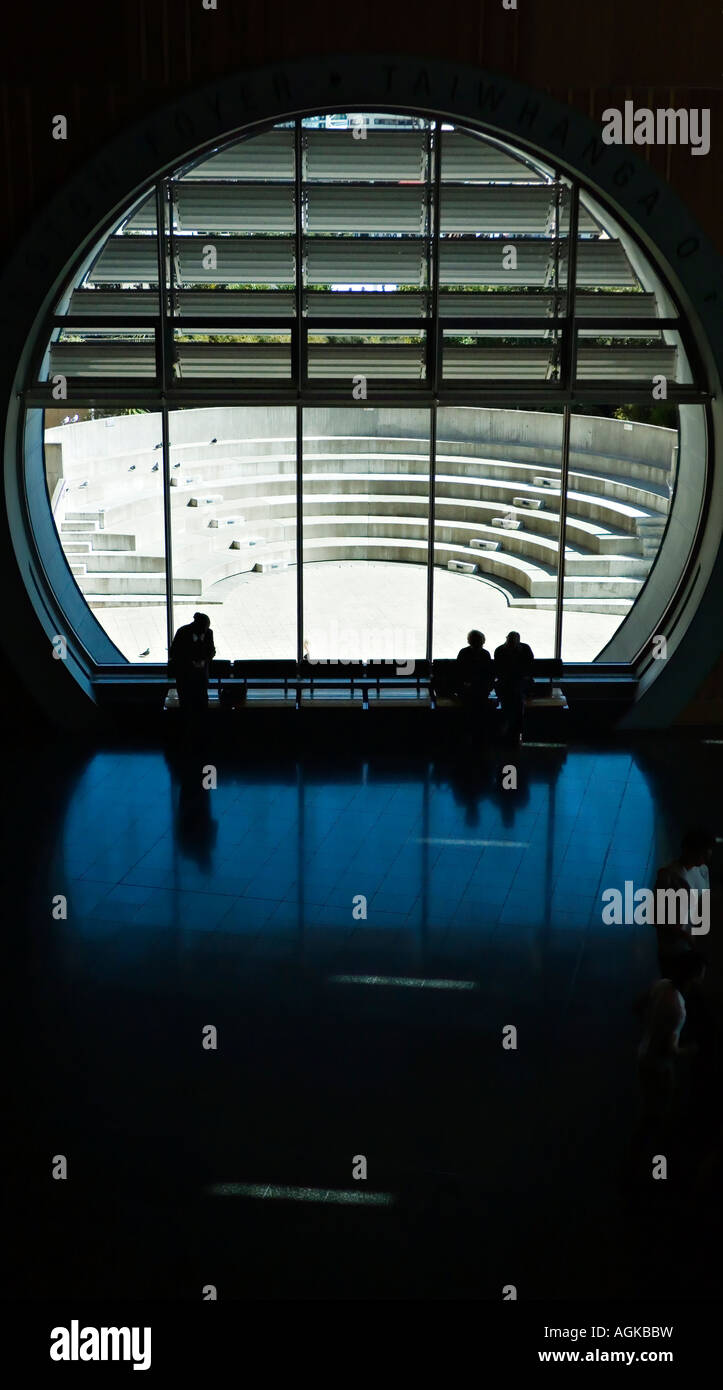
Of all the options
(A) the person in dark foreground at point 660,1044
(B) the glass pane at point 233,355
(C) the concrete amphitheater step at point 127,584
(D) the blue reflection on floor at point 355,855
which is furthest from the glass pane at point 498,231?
(A) the person in dark foreground at point 660,1044

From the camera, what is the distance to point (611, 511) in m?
12.5

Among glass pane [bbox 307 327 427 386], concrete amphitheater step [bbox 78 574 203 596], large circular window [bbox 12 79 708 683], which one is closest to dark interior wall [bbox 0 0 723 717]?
large circular window [bbox 12 79 708 683]

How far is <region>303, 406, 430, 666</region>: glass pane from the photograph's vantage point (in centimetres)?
1212

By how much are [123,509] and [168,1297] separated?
7864 mm

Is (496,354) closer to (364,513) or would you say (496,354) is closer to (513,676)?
(364,513)

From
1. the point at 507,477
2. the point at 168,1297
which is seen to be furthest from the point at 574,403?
the point at 168,1297

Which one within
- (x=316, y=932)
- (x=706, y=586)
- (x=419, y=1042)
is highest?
(x=706, y=586)

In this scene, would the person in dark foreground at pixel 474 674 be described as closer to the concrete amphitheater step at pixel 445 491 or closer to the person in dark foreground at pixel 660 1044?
the concrete amphitheater step at pixel 445 491

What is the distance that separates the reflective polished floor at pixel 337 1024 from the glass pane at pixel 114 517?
1.35 metres

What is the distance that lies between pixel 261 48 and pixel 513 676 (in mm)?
5114

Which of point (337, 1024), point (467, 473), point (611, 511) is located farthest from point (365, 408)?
point (337, 1024)

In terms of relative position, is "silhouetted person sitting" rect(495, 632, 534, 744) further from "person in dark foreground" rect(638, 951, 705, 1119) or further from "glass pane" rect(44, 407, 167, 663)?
"person in dark foreground" rect(638, 951, 705, 1119)

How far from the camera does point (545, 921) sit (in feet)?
29.1

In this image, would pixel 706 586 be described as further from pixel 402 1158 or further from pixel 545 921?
pixel 402 1158
